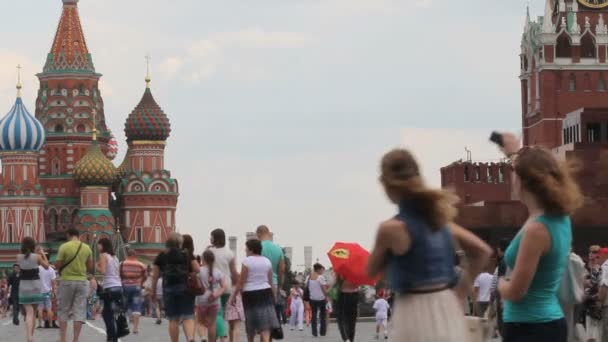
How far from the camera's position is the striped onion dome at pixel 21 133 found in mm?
119500

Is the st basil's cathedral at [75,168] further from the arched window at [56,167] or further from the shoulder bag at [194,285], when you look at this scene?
the shoulder bag at [194,285]

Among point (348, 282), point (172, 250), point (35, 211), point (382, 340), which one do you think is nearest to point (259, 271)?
point (172, 250)

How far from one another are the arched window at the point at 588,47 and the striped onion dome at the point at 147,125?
1235 inches

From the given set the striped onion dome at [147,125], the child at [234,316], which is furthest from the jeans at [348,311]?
the striped onion dome at [147,125]

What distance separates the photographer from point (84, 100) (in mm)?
122188

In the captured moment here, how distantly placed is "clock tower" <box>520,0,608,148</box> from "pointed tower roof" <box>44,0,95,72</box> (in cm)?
3060

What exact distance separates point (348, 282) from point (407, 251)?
1275cm

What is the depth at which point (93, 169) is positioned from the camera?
12025 centimetres

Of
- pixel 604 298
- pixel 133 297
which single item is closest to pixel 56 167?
pixel 133 297

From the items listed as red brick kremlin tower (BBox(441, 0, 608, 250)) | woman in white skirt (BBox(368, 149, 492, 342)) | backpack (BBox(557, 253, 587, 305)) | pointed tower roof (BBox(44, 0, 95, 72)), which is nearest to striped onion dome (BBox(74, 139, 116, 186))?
pointed tower roof (BBox(44, 0, 95, 72))

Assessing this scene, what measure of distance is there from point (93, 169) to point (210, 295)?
339 feet

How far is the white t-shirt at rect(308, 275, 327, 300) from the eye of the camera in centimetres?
2850

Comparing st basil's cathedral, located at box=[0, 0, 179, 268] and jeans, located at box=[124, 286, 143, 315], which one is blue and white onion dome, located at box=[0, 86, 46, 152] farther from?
jeans, located at box=[124, 286, 143, 315]

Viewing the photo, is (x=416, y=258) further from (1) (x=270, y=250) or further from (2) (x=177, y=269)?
(1) (x=270, y=250)
